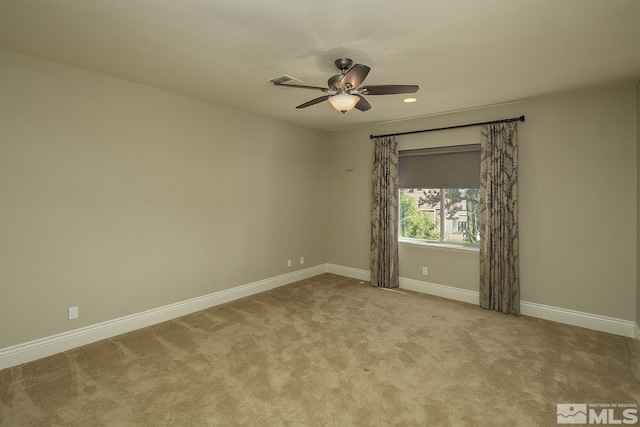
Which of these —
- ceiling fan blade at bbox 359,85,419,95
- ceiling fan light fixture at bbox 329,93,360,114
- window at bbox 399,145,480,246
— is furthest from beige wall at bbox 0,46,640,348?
ceiling fan blade at bbox 359,85,419,95

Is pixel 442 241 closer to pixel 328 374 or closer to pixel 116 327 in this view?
pixel 328 374

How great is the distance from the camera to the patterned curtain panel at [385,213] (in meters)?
5.16

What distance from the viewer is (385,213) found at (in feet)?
17.2

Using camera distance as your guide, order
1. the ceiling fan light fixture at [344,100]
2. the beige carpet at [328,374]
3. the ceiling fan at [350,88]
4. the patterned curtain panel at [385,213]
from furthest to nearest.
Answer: the patterned curtain panel at [385,213], the ceiling fan light fixture at [344,100], the ceiling fan at [350,88], the beige carpet at [328,374]

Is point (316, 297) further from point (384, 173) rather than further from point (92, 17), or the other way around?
point (92, 17)

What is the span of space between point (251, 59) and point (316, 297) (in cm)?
326

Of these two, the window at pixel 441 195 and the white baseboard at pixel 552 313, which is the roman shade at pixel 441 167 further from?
the white baseboard at pixel 552 313

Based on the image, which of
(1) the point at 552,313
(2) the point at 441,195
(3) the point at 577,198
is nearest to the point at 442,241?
(2) the point at 441,195

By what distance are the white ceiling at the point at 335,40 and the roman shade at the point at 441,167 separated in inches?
42.7

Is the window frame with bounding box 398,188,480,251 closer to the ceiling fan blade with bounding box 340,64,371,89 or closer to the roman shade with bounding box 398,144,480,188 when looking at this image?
the roman shade with bounding box 398,144,480,188

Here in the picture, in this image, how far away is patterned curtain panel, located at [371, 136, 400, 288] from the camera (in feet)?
16.9

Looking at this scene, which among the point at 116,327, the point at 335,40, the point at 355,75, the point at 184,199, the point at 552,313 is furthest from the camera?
the point at 184,199

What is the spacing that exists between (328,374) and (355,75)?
241 cm

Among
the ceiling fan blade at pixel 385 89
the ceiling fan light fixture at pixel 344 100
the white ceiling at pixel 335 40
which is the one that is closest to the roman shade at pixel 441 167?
the white ceiling at pixel 335 40
